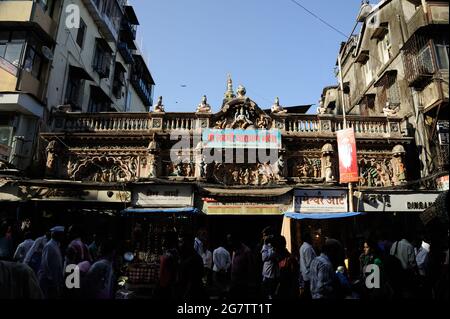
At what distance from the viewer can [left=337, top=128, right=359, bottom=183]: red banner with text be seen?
12.6 m

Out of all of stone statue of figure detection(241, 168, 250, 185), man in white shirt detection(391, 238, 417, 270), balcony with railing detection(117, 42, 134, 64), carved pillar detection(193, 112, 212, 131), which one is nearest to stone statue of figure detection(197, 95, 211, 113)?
carved pillar detection(193, 112, 212, 131)

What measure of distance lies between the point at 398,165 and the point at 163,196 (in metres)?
10.8

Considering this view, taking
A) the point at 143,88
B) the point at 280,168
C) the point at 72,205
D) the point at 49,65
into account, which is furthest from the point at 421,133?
the point at 143,88

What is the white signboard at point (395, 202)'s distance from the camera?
1229cm

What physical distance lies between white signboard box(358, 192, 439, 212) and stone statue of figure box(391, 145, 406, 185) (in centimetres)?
131

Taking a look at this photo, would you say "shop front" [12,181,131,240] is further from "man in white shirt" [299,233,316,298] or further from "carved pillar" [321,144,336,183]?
"carved pillar" [321,144,336,183]

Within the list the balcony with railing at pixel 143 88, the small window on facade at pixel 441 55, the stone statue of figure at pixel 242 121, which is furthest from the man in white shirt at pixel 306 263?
→ the balcony with railing at pixel 143 88

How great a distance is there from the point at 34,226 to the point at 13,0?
10775mm

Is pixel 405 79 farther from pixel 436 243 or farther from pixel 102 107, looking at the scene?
pixel 102 107

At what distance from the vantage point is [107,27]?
68.3ft

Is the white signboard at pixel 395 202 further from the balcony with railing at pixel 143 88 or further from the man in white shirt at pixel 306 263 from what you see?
the balcony with railing at pixel 143 88

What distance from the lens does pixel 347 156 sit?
13047 mm

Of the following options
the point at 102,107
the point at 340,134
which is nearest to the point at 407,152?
the point at 340,134
